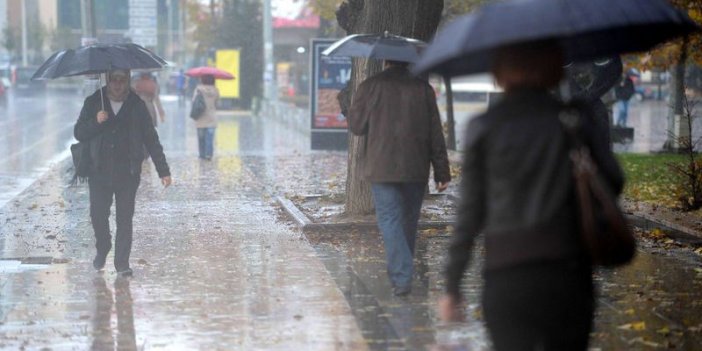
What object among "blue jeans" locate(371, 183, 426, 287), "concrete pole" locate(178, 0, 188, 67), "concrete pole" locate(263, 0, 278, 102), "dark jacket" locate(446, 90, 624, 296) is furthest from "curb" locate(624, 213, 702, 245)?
"concrete pole" locate(178, 0, 188, 67)

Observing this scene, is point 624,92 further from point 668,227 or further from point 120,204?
point 120,204

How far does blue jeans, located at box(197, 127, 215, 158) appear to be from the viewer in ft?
76.0

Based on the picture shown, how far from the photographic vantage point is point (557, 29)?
14.0 feet

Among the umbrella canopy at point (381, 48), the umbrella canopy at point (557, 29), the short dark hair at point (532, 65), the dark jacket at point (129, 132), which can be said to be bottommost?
the dark jacket at point (129, 132)

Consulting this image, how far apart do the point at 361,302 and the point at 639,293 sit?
75.5 inches

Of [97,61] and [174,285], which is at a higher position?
[97,61]

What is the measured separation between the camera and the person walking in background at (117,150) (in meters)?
9.71

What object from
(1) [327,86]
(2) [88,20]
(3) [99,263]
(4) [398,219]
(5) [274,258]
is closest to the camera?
(4) [398,219]

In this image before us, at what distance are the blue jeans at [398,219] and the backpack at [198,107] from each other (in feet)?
49.1

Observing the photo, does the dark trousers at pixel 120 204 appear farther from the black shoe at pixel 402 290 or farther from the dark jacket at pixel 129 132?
the black shoe at pixel 402 290

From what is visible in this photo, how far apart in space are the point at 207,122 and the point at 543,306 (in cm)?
1947

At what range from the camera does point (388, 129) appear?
837 cm

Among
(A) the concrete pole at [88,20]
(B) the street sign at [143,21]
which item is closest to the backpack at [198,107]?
(A) the concrete pole at [88,20]

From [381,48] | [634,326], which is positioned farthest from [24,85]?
[634,326]
